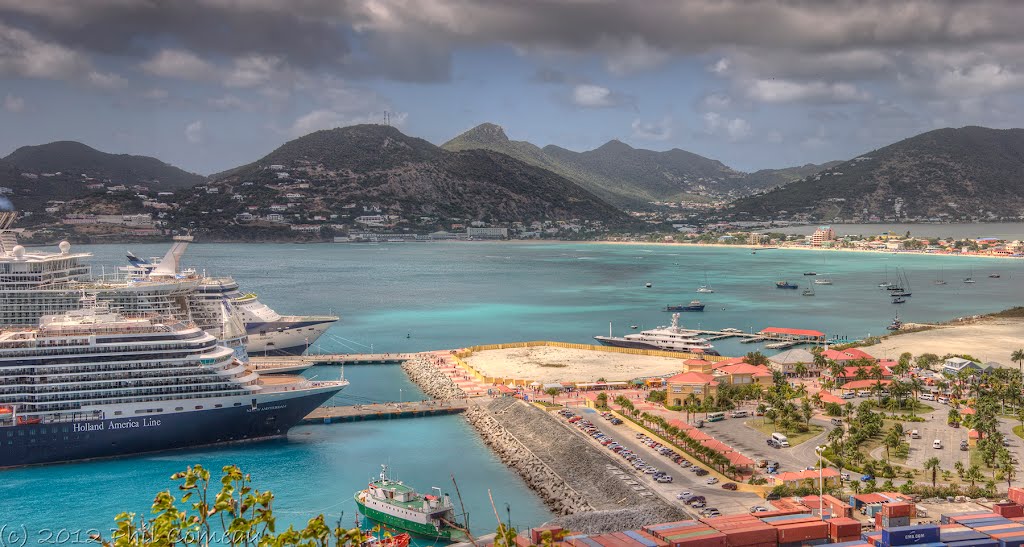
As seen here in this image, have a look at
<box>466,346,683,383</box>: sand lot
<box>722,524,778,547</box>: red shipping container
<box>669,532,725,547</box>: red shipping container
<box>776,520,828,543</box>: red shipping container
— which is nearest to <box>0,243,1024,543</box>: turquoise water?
<box>466,346,683,383</box>: sand lot

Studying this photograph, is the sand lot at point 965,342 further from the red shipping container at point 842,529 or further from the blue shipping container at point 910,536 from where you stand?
the red shipping container at point 842,529

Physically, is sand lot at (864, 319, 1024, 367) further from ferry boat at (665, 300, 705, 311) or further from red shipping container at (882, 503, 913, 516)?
red shipping container at (882, 503, 913, 516)

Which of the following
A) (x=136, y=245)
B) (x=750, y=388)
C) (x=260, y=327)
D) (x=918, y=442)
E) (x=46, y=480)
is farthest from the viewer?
(x=136, y=245)

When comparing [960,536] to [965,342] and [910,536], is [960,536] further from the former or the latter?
[965,342]

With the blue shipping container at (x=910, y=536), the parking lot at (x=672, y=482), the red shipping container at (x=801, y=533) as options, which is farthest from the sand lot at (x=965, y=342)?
the red shipping container at (x=801, y=533)

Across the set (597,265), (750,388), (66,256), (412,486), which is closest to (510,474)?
(412,486)

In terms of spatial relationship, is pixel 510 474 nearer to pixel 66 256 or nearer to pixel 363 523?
pixel 363 523

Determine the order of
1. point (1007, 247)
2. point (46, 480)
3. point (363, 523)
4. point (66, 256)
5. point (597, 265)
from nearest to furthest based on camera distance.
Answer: point (363, 523) < point (46, 480) < point (66, 256) < point (597, 265) < point (1007, 247)

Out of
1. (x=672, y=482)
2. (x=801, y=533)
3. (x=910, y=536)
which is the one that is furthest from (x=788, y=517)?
(x=672, y=482)
